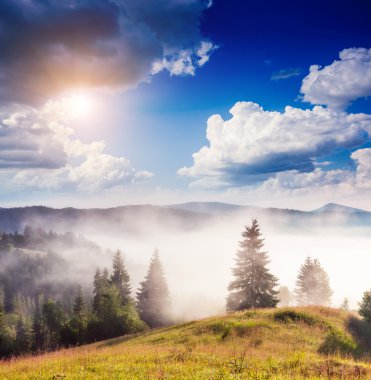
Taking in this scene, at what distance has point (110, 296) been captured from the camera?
149 feet

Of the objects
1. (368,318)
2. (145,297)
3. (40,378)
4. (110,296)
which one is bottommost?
(145,297)

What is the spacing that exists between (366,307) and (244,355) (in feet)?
60.5

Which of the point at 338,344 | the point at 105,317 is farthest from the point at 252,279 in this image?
the point at 338,344

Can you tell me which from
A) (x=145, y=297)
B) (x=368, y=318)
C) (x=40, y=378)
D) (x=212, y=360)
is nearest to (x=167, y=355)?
(x=212, y=360)

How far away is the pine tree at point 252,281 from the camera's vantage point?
4391 centimetres

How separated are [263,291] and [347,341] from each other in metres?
24.6

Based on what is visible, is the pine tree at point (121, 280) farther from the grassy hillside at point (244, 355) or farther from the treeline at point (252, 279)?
the grassy hillside at point (244, 355)

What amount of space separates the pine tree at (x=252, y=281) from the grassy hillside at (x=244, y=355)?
17849mm

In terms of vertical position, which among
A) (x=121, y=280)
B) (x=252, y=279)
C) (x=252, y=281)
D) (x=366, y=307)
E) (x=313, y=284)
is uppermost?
(x=366, y=307)

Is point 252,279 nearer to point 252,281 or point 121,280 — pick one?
point 252,281

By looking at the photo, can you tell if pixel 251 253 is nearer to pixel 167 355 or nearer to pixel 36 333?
pixel 167 355

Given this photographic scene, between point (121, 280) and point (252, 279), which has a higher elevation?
point (252, 279)

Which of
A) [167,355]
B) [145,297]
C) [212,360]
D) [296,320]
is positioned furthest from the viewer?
[145,297]

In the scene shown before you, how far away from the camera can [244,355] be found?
1250cm
